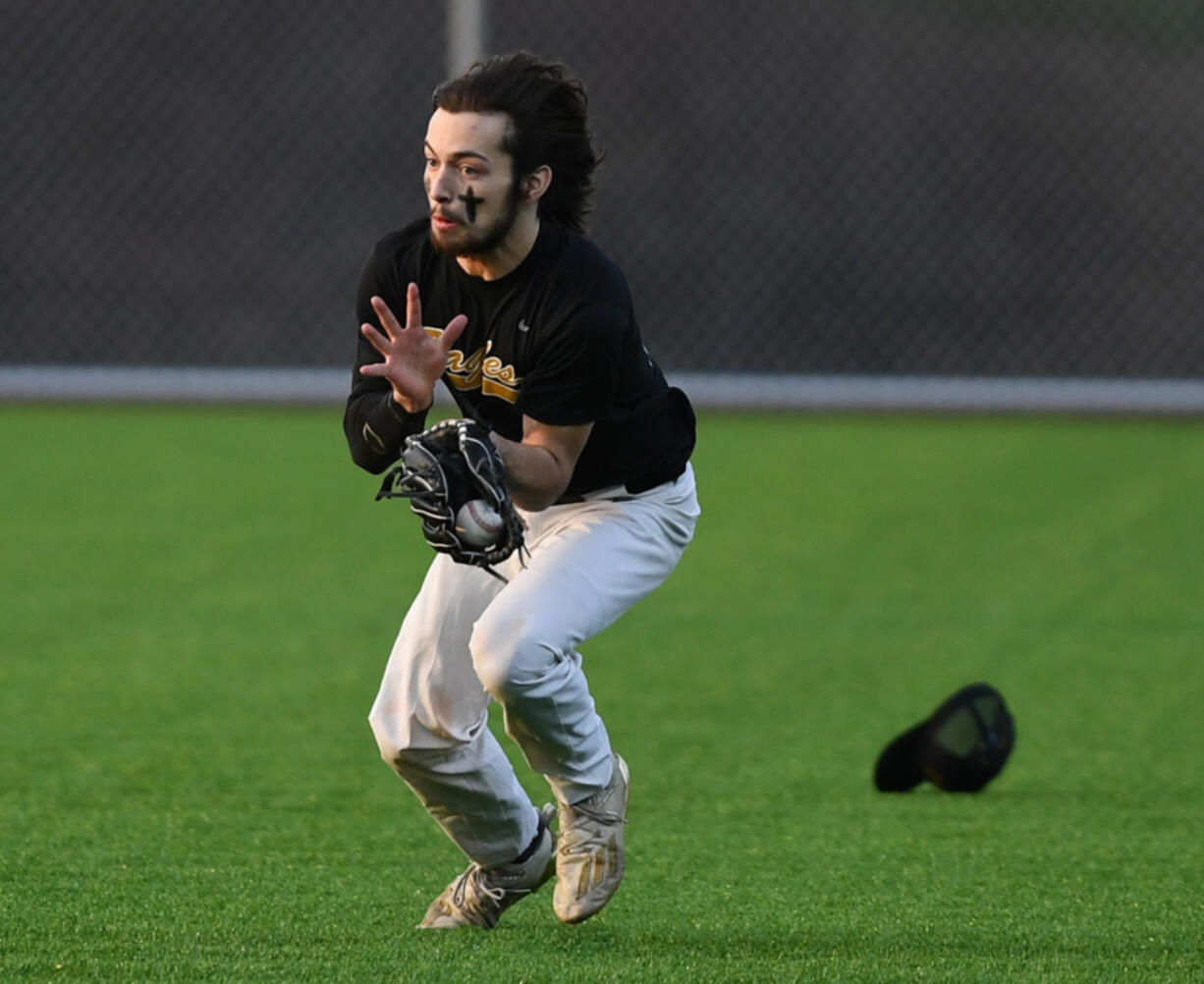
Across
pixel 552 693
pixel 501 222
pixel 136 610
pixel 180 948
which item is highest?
pixel 501 222

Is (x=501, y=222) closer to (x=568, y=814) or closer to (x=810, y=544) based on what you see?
(x=568, y=814)

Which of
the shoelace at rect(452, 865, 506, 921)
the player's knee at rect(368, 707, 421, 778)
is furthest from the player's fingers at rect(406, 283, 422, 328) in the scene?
the shoelace at rect(452, 865, 506, 921)

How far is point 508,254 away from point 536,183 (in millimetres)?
140

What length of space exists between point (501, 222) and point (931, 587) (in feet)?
14.0

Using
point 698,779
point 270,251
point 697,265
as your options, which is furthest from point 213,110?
point 698,779

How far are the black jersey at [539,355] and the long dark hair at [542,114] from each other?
0.28ft

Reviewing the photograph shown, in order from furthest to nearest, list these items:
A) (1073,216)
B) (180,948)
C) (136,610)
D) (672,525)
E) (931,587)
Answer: (1073,216) < (931,587) < (136,610) < (672,525) < (180,948)

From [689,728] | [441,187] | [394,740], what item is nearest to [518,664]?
[394,740]

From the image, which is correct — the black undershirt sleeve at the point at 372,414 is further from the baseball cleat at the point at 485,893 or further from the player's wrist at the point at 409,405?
the baseball cleat at the point at 485,893

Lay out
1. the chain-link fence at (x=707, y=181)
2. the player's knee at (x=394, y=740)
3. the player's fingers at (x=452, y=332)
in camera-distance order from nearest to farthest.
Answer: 1. the player's fingers at (x=452, y=332)
2. the player's knee at (x=394, y=740)
3. the chain-link fence at (x=707, y=181)

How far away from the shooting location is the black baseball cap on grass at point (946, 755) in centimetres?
480

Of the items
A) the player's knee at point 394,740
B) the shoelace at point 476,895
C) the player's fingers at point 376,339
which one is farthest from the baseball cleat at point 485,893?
the player's fingers at point 376,339

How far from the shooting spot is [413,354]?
10.8 ft

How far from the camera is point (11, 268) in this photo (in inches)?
440
